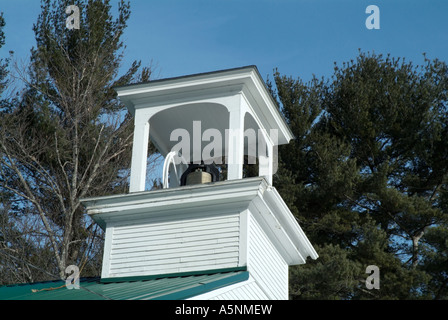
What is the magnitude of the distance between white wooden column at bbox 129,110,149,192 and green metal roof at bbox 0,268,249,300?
4.77 ft

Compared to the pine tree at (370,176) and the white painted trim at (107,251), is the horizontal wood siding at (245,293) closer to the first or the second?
the white painted trim at (107,251)

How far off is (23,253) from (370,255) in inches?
419

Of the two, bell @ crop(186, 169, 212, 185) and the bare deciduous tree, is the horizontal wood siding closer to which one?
bell @ crop(186, 169, 212, 185)

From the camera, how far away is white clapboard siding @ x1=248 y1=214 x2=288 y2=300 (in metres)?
9.77

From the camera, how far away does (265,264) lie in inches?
405

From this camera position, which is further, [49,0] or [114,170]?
[49,0]

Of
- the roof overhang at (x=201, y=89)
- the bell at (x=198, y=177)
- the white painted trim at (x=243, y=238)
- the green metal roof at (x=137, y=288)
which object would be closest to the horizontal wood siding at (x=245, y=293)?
the green metal roof at (x=137, y=288)

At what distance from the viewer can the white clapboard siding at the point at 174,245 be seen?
959 cm

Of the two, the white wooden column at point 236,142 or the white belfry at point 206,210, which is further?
the white wooden column at point 236,142

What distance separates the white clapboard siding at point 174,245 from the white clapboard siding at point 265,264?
12.5 inches

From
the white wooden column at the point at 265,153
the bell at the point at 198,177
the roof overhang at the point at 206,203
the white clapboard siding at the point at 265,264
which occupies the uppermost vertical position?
the white wooden column at the point at 265,153

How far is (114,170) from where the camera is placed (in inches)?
936
